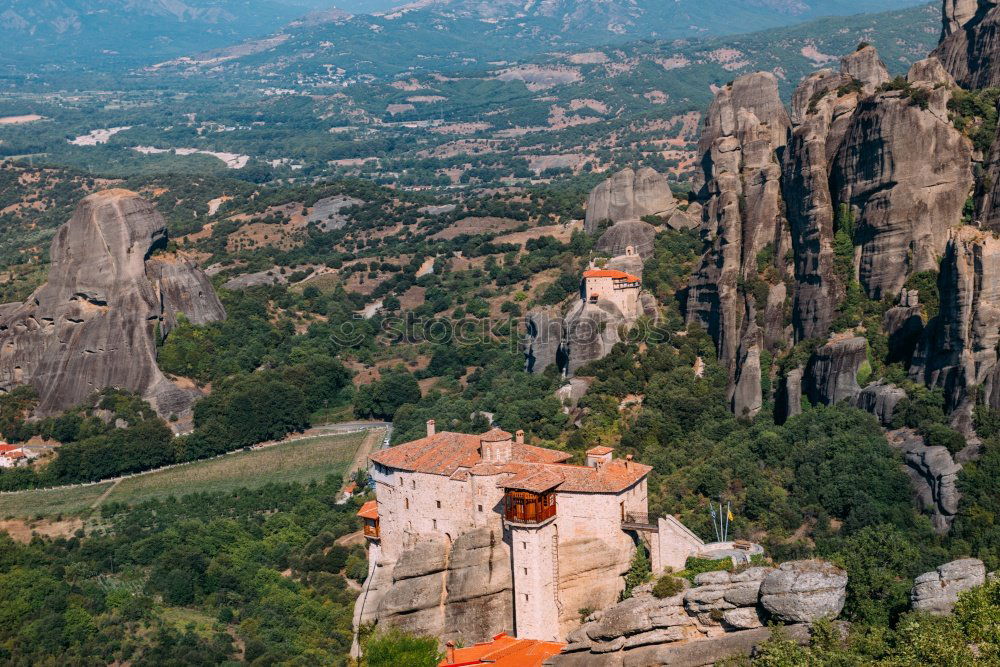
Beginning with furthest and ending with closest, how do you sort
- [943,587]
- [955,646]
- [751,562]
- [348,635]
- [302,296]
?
[302,296], [348,635], [751,562], [943,587], [955,646]

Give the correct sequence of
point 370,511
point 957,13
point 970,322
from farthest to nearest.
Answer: point 957,13 < point 970,322 < point 370,511

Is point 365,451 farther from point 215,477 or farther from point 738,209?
point 738,209

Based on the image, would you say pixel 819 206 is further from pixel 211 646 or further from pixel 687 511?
pixel 211 646

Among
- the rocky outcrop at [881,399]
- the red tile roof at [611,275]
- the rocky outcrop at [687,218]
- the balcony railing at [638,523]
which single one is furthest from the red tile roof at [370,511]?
the rocky outcrop at [687,218]

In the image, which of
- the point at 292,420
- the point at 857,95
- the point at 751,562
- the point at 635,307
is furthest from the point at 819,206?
the point at 292,420

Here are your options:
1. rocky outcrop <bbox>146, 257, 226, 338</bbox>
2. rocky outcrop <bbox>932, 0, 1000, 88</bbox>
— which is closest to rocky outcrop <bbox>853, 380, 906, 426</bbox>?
rocky outcrop <bbox>932, 0, 1000, 88</bbox>

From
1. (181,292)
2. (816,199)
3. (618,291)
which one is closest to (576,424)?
(618,291)

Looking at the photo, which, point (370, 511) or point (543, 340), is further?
point (543, 340)
